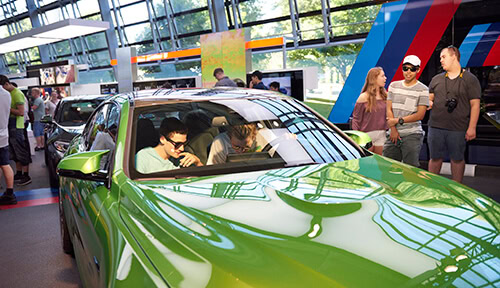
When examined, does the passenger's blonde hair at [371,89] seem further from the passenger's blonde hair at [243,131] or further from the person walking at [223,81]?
the person walking at [223,81]

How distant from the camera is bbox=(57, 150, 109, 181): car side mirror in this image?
2227mm

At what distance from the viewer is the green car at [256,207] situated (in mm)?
1314

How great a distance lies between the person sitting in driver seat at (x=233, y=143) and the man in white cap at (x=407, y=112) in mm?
2582

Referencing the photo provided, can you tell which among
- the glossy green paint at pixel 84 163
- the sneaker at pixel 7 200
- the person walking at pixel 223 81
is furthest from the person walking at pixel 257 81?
the glossy green paint at pixel 84 163

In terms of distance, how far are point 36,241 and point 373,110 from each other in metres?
3.81

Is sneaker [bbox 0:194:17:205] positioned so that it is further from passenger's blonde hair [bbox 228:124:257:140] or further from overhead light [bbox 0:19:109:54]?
overhead light [bbox 0:19:109:54]

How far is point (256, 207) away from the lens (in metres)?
1.71

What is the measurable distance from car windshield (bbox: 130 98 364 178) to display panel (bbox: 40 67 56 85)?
14600 millimetres

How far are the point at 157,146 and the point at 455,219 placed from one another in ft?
5.01

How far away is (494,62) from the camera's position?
6.47 metres

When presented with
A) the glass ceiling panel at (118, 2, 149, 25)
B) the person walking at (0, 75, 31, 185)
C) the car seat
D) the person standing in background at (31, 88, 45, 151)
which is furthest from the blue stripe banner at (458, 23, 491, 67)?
the glass ceiling panel at (118, 2, 149, 25)

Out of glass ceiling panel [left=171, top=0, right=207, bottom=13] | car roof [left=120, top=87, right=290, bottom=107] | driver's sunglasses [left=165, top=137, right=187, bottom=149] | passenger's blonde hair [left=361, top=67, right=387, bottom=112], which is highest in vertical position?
glass ceiling panel [left=171, top=0, right=207, bottom=13]

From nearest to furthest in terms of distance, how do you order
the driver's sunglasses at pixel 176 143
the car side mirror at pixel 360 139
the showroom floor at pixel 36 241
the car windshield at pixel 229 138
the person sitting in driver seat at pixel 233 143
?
the car windshield at pixel 229 138
the person sitting in driver seat at pixel 233 143
the driver's sunglasses at pixel 176 143
the car side mirror at pixel 360 139
the showroom floor at pixel 36 241

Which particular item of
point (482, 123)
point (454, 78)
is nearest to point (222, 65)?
point (482, 123)
